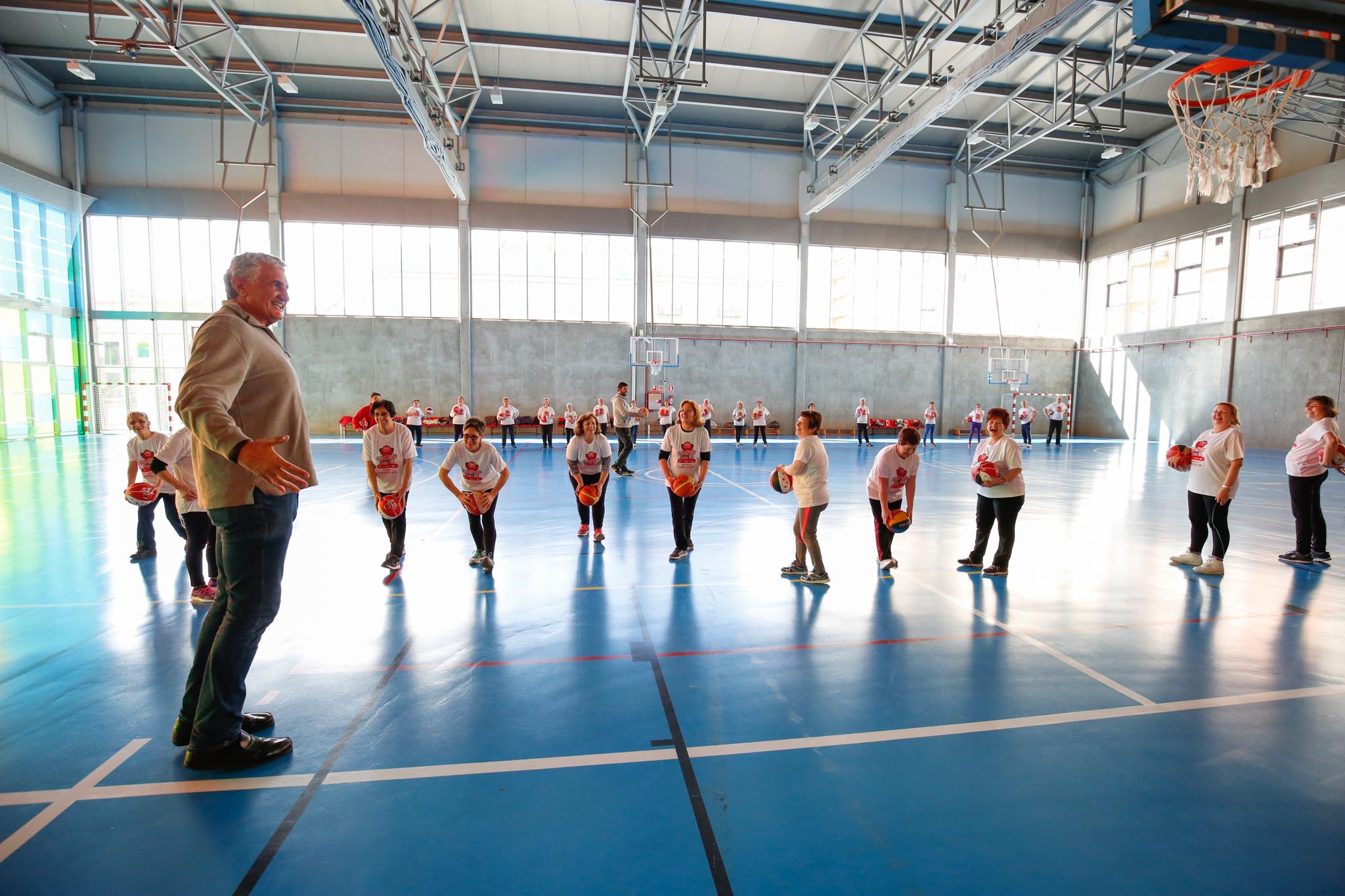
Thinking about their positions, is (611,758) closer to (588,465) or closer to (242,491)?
(242,491)

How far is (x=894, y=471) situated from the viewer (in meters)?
7.15

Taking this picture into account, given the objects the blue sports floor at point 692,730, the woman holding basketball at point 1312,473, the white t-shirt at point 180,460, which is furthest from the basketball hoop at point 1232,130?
the white t-shirt at point 180,460

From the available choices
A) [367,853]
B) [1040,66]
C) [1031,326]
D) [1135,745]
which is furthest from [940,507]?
[1031,326]

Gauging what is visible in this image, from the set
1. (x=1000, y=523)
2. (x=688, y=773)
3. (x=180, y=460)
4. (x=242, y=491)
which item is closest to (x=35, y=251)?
(x=180, y=460)

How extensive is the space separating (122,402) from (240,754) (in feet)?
106

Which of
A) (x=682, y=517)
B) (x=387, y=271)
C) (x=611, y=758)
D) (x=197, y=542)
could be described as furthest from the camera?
(x=387, y=271)

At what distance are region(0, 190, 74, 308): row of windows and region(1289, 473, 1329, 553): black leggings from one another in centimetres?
3437

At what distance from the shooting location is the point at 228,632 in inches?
126

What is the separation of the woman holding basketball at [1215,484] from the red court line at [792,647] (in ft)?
4.52

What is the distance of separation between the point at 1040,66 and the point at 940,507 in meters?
20.6

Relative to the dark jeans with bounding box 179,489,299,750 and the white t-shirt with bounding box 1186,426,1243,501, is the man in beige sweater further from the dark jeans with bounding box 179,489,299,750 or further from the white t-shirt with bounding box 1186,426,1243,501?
the white t-shirt with bounding box 1186,426,1243,501

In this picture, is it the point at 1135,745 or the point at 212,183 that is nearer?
the point at 1135,745

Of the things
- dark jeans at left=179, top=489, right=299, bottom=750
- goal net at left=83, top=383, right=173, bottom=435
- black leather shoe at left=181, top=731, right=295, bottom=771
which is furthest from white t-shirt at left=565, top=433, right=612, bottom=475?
goal net at left=83, top=383, right=173, bottom=435

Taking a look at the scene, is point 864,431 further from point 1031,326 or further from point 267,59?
point 267,59
